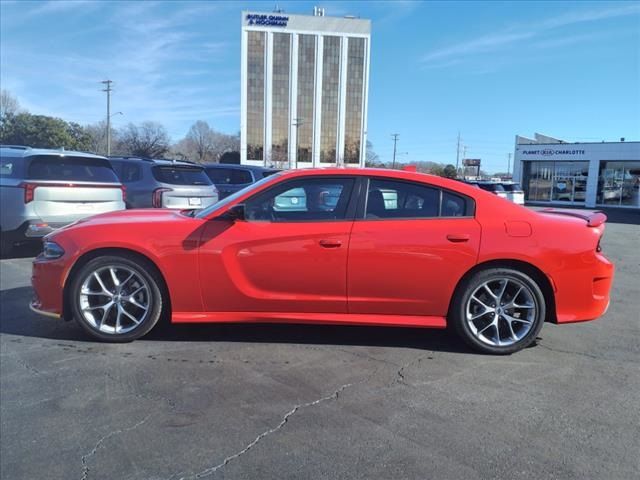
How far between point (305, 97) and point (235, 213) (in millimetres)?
96995

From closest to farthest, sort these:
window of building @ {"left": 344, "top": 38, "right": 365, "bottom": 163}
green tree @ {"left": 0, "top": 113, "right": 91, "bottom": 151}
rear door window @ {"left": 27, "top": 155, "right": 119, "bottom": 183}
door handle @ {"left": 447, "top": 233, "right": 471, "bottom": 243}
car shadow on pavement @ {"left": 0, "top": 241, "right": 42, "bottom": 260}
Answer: door handle @ {"left": 447, "top": 233, "right": 471, "bottom": 243} < rear door window @ {"left": 27, "top": 155, "right": 119, "bottom": 183} < car shadow on pavement @ {"left": 0, "top": 241, "right": 42, "bottom": 260} < green tree @ {"left": 0, "top": 113, "right": 91, "bottom": 151} < window of building @ {"left": 344, "top": 38, "right": 365, "bottom": 163}

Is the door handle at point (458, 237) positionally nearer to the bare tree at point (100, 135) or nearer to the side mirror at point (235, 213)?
the side mirror at point (235, 213)

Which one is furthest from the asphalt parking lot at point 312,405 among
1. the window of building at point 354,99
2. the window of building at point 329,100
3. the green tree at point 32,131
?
the window of building at point 354,99

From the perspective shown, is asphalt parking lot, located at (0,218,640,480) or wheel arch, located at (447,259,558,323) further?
wheel arch, located at (447,259,558,323)

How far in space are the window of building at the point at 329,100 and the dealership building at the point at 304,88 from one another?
18 cm

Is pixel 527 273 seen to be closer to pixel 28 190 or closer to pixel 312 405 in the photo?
pixel 312 405

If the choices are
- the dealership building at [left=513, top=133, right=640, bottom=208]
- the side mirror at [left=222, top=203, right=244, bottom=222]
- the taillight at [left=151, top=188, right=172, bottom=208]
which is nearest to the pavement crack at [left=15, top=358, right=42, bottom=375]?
the side mirror at [left=222, top=203, right=244, bottom=222]

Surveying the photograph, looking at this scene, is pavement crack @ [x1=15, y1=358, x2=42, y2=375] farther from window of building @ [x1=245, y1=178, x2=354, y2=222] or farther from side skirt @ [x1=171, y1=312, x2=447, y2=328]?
window of building @ [x1=245, y1=178, x2=354, y2=222]

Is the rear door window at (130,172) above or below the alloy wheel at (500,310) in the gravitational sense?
above

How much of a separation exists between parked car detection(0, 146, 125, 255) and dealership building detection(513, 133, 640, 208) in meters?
33.6

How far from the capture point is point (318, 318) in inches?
163

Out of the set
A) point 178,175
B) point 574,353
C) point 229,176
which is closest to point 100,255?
point 574,353

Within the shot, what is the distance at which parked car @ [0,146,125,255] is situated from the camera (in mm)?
7516

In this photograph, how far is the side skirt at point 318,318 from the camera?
411 cm
